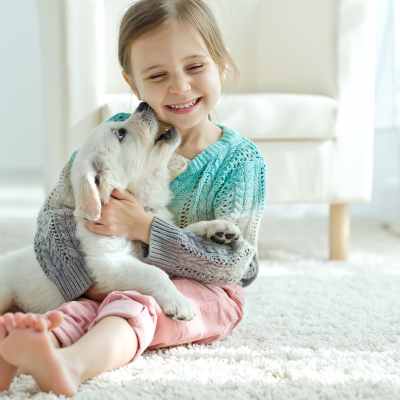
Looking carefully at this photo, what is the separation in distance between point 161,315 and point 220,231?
23 centimetres

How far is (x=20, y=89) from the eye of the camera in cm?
420

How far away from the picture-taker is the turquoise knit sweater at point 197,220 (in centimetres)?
152

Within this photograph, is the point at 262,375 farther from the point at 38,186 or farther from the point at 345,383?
the point at 38,186

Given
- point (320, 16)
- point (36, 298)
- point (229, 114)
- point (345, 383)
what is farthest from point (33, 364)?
point (320, 16)

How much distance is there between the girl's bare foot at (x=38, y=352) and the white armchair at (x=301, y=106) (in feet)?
3.91

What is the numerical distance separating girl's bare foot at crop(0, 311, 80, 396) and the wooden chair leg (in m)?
1.50

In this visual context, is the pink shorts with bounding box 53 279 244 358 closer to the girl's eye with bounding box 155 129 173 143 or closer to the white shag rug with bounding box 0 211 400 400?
the white shag rug with bounding box 0 211 400 400

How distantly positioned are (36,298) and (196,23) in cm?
66

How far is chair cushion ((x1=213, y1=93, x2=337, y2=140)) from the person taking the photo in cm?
234

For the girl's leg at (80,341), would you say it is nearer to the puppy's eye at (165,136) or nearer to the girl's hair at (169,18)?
the puppy's eye at (165,136)

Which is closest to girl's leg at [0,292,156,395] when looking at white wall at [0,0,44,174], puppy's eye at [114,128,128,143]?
puppy's eye at [114,128,128,143]

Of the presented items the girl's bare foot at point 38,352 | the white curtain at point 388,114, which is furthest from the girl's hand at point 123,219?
the white curtain at point 388,114

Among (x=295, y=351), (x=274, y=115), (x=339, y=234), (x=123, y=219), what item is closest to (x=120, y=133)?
(x=123, y=219)

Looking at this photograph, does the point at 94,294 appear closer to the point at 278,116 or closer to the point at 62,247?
the point at 62,247
